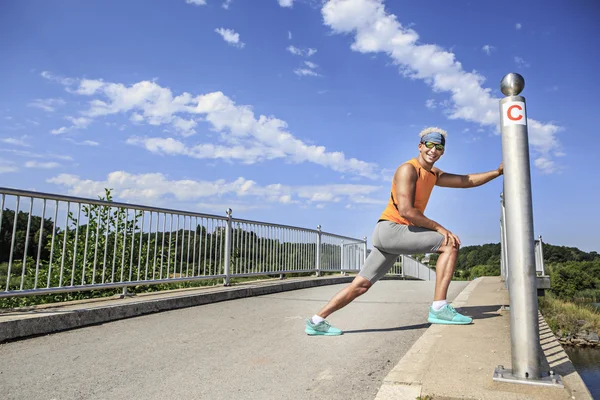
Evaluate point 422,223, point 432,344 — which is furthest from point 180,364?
point 422,223

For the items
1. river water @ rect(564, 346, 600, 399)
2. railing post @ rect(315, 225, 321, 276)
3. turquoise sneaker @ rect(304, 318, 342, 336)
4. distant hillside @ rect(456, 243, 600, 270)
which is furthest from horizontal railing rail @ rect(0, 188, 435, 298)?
distant hillside @ rect(456, 243, 600, 270)

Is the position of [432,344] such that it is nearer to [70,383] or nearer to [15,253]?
[70,383]

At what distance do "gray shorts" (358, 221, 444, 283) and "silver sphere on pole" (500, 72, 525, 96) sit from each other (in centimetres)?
145

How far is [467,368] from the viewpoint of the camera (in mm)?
2465

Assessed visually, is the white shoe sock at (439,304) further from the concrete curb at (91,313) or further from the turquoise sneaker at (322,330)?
the concrete curb at (91,313)

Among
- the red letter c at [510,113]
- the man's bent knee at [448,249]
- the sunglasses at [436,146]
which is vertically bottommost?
the man's bent knee at [448,249]

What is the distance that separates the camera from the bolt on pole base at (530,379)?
6.93 feet

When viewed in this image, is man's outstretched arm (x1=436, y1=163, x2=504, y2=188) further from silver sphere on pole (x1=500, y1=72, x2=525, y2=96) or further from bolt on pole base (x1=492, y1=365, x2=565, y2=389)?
bolt on pole base (x1=492, y1=365, x2=565, y2=389)

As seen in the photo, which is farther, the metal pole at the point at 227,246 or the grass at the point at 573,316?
the grass at the point at 573,316

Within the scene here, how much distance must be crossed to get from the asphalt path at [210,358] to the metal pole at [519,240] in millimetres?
793

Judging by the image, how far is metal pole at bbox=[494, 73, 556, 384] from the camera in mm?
2217

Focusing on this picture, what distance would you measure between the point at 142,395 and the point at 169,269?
185 inches

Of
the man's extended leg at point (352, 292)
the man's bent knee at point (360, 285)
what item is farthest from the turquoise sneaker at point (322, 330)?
the man's bent knee at point (360, 285)

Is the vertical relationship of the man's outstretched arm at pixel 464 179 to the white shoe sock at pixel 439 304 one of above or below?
above
